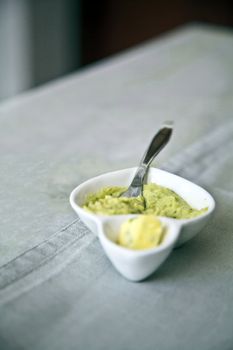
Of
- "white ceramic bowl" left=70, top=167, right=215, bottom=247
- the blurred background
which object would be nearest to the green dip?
"white ceramic bowl" left=70, top=167, right=215, bottom=247

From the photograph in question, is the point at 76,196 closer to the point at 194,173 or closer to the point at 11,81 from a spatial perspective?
the point at 194,173

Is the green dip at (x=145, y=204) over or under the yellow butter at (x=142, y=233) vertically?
under

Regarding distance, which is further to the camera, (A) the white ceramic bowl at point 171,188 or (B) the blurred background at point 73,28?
(B) the blurred background at point 73,28

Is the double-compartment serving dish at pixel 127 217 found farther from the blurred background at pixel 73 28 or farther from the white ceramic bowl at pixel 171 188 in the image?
the blurred background at pixel 73 28

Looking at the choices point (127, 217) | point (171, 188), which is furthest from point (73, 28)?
point (127, 217)

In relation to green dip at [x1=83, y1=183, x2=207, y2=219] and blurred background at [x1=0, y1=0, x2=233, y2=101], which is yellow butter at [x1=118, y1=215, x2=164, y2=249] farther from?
blurred background at [x1=0, y1=0, x2=233, y2=101]

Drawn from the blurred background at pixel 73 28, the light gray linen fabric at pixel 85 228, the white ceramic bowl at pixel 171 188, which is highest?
the white ceramic bowl at pixel 171 188

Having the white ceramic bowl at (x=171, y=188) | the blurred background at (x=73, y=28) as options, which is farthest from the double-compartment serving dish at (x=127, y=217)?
the blurred background at (x=73, y=28)
